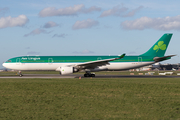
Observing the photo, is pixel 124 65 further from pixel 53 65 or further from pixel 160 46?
pixel 53 65

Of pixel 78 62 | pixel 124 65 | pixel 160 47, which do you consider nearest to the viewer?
pixel 78 62

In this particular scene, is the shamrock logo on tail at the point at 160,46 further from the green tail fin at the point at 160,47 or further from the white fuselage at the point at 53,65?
the white fuselage at the point at 53,65

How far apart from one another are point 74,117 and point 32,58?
3175 centimetres

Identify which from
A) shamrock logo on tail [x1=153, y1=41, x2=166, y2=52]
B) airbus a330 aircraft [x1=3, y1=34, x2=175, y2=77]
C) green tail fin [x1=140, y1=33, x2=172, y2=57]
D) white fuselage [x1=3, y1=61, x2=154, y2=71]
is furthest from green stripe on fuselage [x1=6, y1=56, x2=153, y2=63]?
shamrock logo on tail [x1=153, y1=41, x2=166, y2=52]

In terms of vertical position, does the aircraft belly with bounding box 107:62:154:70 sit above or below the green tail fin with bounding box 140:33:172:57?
below

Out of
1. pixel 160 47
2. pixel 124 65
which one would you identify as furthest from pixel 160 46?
pixel 124 65

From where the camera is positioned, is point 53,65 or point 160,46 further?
point 160,46

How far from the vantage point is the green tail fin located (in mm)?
39719

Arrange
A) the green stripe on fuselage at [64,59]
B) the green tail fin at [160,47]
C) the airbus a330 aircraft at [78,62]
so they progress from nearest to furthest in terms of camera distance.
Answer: the airbus a330 aircraft at [78,62]
the green stripe on fuselage at [64,59]
the green tail fin at [160,47]

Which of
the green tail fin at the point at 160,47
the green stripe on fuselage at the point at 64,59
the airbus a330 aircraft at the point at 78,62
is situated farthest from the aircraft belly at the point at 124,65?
the green tail fin at the point at 160,47

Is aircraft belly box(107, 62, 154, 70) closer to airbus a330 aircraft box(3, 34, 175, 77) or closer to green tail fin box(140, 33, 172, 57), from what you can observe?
airbus a330 aircraft box(3, 34, 175, 77)

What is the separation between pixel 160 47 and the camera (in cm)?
3975

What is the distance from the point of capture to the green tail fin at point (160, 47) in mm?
39719

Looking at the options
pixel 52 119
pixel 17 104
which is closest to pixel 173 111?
pixel 52 119
